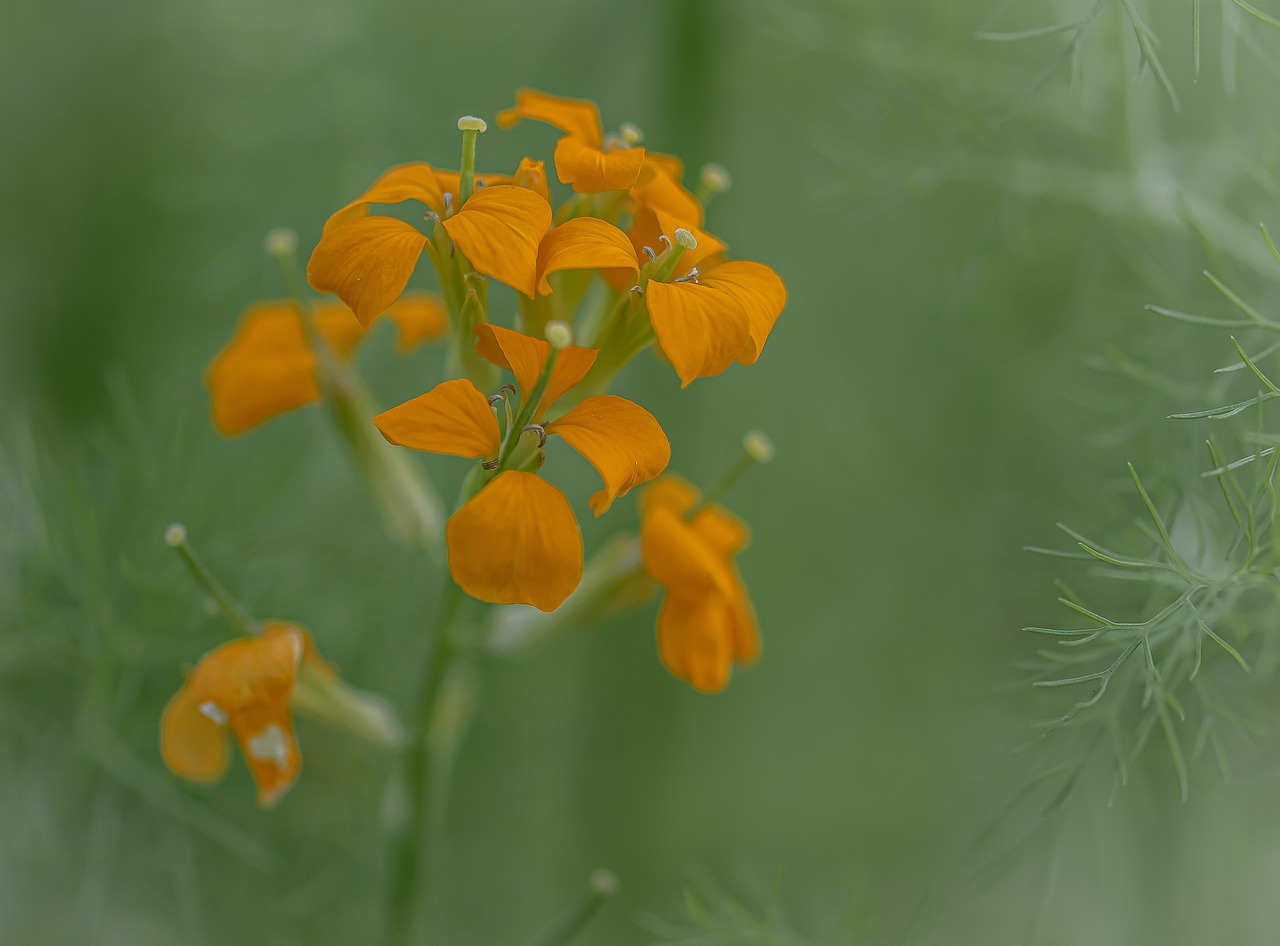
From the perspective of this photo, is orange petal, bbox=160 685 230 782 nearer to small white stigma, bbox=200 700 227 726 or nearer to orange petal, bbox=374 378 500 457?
small white stigma, bbox=200 700 227 726

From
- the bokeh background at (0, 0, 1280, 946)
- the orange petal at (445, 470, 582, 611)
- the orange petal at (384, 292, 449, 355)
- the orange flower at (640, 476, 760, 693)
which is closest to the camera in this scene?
the orange petal at (445, 470, 582, 611)

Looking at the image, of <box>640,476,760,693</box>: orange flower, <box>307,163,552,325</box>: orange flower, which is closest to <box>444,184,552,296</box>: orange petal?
<box>307,163,552,325</box>: orange flower

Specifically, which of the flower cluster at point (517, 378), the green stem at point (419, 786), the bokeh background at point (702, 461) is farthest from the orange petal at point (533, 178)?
the bokeh background at point (702, 461)

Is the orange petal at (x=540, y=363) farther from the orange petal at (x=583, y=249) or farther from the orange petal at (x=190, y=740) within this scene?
the orange petal at (x=190, y=740)

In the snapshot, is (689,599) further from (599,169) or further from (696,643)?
(599,169)

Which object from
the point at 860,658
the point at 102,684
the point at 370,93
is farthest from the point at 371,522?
the point at 860,658

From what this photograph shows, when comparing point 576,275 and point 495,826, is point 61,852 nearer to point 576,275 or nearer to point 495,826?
point 495,826
